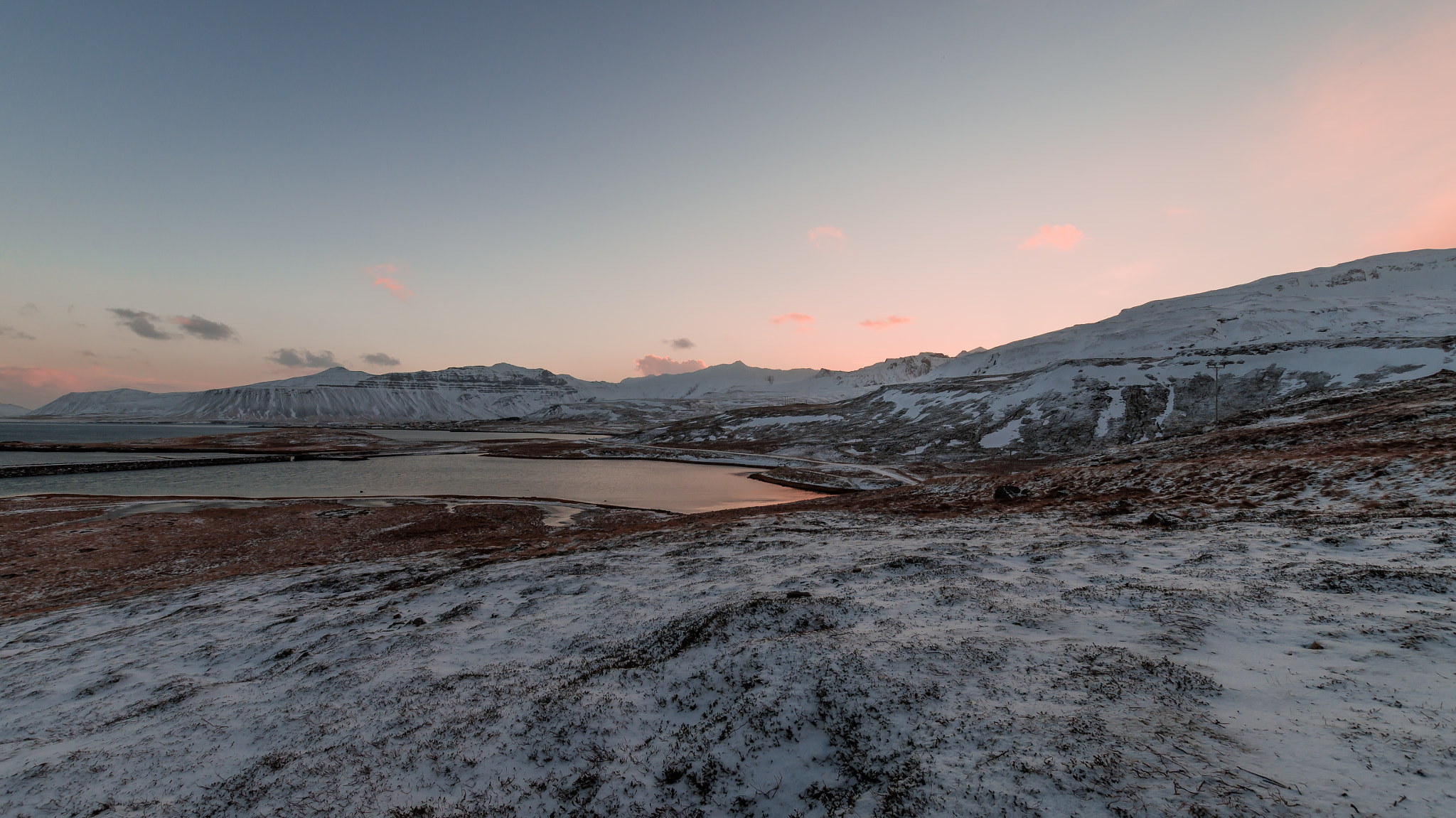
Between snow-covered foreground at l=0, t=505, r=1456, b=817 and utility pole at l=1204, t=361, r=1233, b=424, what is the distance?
6649 centimetres

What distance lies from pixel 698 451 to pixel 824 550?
227 feet

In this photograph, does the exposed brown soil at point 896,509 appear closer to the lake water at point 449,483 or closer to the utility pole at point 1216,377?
A: the lake water at point 449,483

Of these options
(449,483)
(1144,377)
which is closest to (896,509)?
(449,483)

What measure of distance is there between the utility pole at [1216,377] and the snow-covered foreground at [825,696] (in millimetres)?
66487

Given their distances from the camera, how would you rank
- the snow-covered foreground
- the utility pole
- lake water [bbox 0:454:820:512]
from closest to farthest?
1. the snow-covered foreground
2. lake water [bbox 0:454:820:512]
3. the utility pole

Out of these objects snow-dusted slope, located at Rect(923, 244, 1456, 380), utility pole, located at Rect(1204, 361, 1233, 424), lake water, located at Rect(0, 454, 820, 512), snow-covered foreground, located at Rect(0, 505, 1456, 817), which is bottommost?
lake water, located at Rect(0, 454, 820, 512)

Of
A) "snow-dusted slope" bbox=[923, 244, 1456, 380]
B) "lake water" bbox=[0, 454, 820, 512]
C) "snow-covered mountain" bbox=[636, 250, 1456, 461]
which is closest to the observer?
"lake water" bbox=[0, 454, 820, 512]

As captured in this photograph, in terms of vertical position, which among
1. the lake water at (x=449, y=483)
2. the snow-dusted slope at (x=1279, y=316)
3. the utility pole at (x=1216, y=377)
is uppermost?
the snow-dusted slope at (x=1279, y=316)

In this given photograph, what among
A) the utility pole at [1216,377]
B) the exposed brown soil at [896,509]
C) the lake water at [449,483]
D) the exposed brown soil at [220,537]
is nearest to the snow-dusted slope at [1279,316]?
the utility pole at [1216,377]

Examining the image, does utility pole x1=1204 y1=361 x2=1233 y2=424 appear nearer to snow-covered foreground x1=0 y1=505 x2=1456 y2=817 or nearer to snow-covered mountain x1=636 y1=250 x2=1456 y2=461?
snow-covered mountain x1=636 y1=250 x2=1456 y2=461

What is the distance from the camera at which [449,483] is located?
54.2m

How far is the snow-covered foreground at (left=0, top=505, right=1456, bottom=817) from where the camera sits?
5.03 m

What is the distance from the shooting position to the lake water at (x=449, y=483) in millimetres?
46094

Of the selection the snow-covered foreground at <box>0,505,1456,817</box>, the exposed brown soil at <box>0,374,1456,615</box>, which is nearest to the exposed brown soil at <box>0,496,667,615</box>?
the exposed brown soil at <box>0,374,1456,615</box>
